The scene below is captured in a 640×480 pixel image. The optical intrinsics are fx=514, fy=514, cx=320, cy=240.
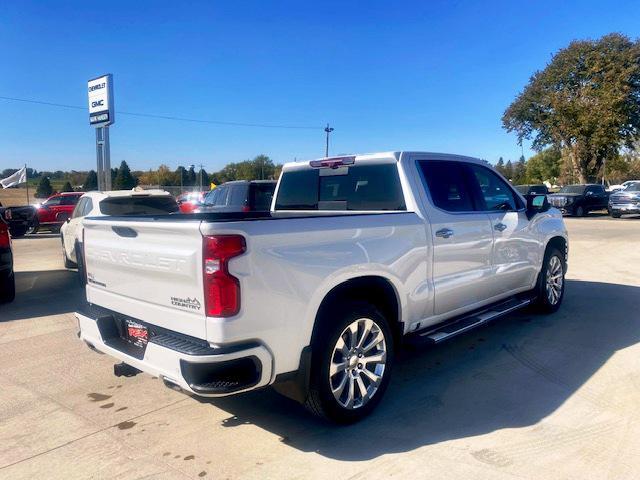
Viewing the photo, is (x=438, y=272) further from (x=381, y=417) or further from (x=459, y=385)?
(x=381, y=417)

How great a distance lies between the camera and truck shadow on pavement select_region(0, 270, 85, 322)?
7.05 metres

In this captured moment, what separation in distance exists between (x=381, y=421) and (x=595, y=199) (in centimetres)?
2896

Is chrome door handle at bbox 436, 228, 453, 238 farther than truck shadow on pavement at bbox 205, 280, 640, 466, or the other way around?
chrome door handle at bbox 436, 228, 453, 238

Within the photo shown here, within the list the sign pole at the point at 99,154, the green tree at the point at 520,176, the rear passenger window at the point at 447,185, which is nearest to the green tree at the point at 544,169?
the green tree at the point at 520,176

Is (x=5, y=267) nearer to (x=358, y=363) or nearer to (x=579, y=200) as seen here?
(x=358, y=363)

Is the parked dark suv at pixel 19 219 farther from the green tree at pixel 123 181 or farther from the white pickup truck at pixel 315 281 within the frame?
the green tree at pixel 123 181

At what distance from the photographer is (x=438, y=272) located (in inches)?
169

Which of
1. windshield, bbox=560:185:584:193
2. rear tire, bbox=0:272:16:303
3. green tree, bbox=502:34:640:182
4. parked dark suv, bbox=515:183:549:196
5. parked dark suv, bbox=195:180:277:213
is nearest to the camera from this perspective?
parked dark suv, bbox=515:183:549:196

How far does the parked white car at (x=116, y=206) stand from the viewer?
8.56m

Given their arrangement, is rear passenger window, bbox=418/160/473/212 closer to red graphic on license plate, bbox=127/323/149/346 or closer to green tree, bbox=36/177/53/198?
red graphic on license plate, bbox=127/323/149/346

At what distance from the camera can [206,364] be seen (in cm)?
284

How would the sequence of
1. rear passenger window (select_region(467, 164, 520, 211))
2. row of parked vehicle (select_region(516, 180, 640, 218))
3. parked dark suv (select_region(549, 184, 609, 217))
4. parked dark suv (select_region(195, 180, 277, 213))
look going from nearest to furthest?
rear passenger window (select_region(467, 164, 520, 211))
parked dark suv (select_region(195, 180, 277, 213))
row of parked vehicle (select_region(516, 180, 640, 218))
parked dark suv (select_region(549, 184, 609, 217))

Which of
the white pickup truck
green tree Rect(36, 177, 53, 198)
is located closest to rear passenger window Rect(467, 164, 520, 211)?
the white pickup truck

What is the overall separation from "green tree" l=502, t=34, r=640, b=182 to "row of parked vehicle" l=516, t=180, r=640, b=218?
1023cm
